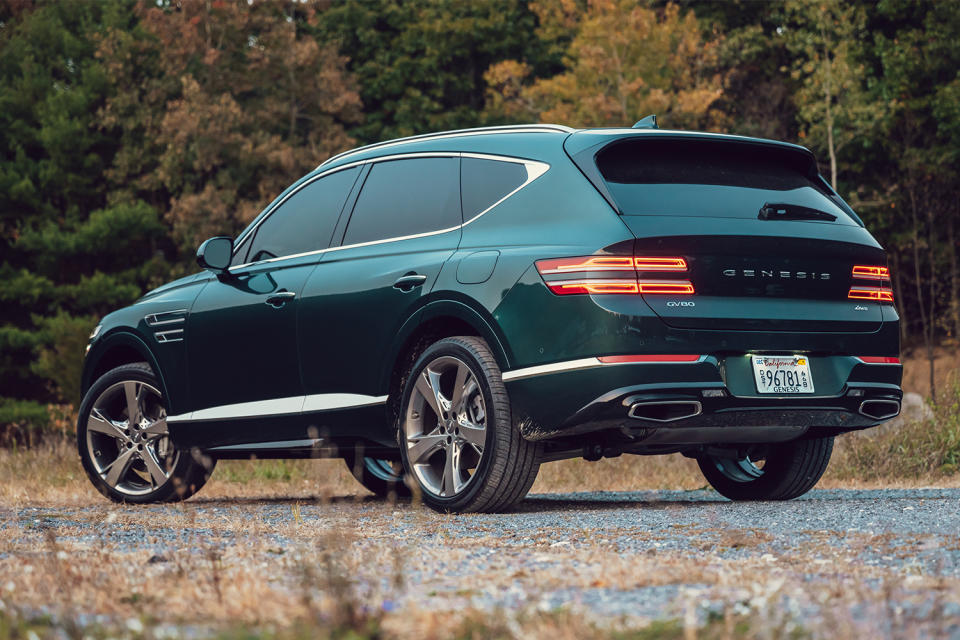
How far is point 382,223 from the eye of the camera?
7.44 metres

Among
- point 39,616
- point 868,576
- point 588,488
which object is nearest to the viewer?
point 39,616

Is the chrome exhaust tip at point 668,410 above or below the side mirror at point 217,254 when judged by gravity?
below

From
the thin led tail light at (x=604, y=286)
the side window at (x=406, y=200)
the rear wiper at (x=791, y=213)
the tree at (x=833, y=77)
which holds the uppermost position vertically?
the tree at (x=833, y=77)

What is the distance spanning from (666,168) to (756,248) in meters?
0.62

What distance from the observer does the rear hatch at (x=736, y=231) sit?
6.20 meters

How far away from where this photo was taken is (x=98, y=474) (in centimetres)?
883

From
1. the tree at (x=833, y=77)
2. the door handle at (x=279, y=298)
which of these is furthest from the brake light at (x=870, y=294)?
the tree at (x=833, y=77)

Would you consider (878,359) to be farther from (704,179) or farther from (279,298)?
(279,298)

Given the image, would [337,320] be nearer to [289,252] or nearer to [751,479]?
[289,252]

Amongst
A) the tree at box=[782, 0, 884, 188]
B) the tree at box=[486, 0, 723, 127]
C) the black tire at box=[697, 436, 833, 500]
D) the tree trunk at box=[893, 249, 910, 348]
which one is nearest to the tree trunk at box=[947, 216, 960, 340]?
the tree trunk at box=[893, 249, 910, 348]

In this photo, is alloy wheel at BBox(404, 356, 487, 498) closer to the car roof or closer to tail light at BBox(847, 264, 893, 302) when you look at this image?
the car roof

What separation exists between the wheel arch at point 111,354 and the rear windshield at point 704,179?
12.1ft

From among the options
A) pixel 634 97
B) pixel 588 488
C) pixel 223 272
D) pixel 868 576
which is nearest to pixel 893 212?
pixel 634 97

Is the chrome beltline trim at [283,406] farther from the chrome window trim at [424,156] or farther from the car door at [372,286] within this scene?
the chrome window trim at [424,156]
